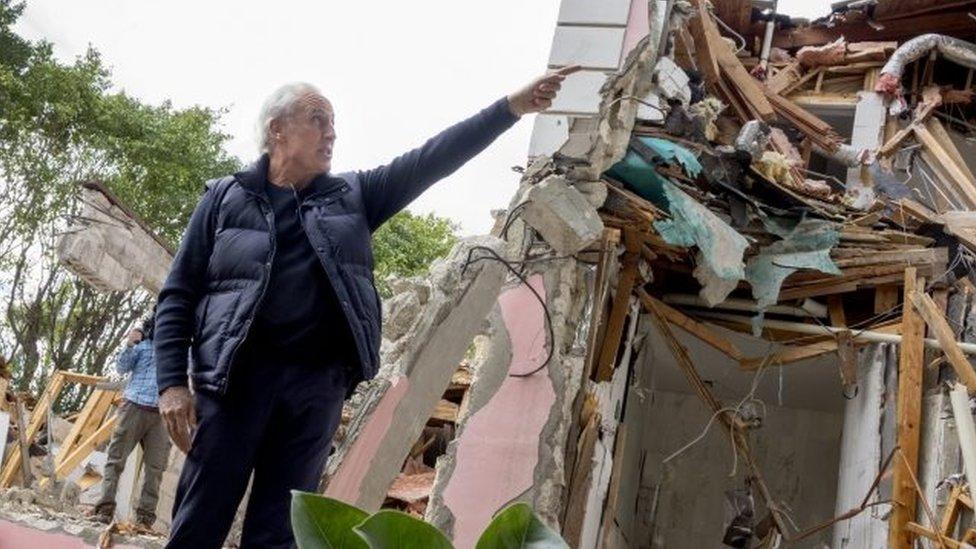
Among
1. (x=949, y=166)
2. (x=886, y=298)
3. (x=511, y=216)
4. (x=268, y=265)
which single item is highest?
(x=949, y=166)

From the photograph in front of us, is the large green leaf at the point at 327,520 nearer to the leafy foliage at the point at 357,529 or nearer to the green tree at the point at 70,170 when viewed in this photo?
the leafy foliage at the point at 357,529

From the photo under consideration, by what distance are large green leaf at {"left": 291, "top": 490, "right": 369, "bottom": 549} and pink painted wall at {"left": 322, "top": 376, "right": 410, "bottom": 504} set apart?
2886mm

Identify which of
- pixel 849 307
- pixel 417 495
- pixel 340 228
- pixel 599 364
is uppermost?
pixel 849 307

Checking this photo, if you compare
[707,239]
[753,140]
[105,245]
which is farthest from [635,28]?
[105,245]

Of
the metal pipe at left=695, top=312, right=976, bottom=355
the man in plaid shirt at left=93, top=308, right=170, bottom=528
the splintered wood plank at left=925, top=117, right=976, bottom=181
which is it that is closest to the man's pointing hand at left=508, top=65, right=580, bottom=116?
the man in plaid shirt at left=93, top=308, right=170, bottom=528

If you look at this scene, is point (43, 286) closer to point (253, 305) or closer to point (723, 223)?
point (723, 223)

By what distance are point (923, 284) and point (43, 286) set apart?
1583cm

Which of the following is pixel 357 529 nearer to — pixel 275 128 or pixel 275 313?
pixel 275 313

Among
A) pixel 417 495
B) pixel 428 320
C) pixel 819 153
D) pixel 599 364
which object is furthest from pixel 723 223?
pixel 819 153

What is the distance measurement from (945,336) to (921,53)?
639cm

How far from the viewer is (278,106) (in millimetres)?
2953

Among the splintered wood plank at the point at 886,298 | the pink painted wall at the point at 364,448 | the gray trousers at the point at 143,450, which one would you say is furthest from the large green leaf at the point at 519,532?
the splintered wood plank at the point at 886,298

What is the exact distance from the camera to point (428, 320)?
4680mm

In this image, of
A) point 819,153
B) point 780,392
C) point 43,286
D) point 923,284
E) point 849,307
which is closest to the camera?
point 923,284
